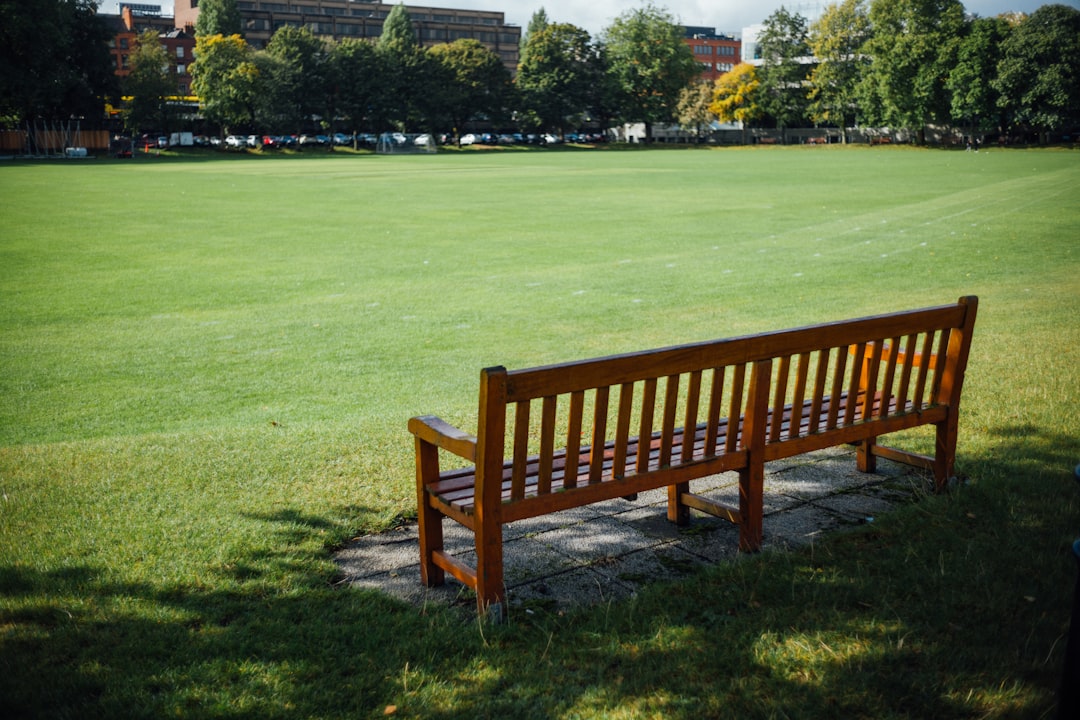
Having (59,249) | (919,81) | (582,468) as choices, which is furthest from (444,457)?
(919,81)

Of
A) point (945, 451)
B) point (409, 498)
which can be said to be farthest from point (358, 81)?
point (945, 451)

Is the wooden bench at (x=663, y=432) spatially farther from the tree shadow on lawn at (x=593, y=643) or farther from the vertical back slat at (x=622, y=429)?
the tree shadow on lawn at (x=593, y=643)

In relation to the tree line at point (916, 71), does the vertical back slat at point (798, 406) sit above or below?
below

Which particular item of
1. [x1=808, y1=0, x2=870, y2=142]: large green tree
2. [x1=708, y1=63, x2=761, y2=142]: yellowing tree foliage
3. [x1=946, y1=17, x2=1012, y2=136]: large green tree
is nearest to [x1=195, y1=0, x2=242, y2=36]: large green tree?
[x1=708, y1=63, x2=761, y2=142]: yellowing tree foliage

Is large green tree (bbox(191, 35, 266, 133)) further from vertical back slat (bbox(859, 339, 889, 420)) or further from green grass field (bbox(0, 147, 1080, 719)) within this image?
vertical back slat (bbox(859, 339, 889, 420))

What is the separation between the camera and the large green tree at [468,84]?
115m

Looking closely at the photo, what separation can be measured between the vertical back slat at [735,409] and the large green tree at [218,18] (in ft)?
425

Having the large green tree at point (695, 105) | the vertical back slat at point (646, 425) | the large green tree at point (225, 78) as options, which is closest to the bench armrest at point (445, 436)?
the vertical back slat at point (646, 425)

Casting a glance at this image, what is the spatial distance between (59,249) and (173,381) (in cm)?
1224

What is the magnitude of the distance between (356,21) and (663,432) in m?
174

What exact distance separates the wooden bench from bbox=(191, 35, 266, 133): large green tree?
3978 inches

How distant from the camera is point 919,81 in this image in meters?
93.1

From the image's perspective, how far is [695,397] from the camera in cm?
437

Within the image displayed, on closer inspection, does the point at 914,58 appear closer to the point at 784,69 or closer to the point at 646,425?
the point at 784,69
